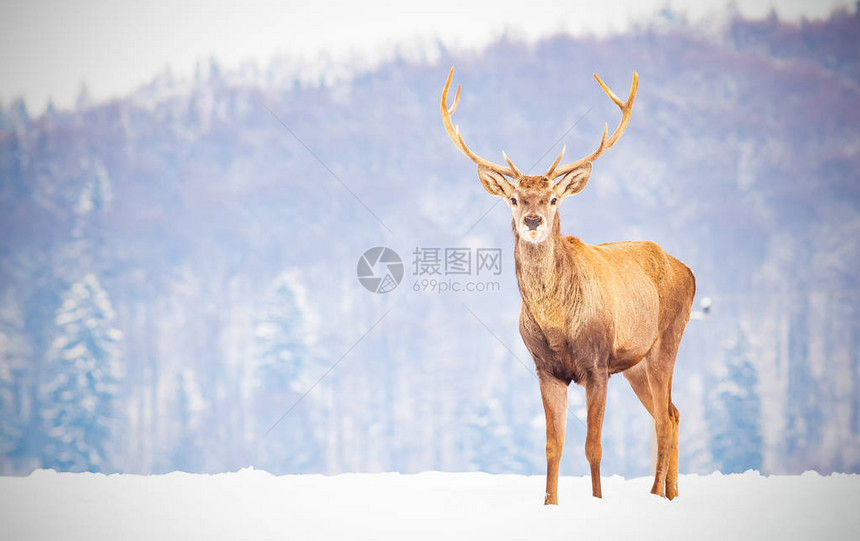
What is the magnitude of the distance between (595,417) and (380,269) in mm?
13764

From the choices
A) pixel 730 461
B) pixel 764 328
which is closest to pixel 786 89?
pixel 764 328

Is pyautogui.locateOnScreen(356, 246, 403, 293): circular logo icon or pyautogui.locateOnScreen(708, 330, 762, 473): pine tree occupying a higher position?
pyautogui.locateOnScreen(356, 246, 403, 293): circular logo icon

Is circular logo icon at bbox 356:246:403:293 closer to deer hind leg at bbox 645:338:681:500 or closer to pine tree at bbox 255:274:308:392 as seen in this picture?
pine tree at bbox 255:274:308:392

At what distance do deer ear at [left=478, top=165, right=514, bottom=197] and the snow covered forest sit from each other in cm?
1124

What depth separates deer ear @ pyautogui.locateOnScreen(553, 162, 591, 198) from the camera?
5727 millimetres

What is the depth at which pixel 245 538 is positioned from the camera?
521 cm

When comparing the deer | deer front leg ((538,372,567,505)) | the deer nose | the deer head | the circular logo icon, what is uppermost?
the circular logo icon

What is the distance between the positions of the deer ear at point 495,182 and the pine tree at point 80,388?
516 inches

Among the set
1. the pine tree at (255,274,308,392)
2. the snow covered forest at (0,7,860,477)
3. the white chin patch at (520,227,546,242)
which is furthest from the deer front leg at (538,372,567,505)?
the pine tree at (255,274,308,392)

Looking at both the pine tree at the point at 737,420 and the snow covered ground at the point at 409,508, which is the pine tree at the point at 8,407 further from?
the pine tree at the point at 737,420

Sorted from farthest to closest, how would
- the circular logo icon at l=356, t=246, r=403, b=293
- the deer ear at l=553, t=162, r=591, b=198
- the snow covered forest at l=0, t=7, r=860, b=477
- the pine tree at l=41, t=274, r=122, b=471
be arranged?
1. the circular logo icon at l=356, t=246, r=403, b=293
2. the snow covered forest at l=0, t=7, r=860, b=477
3. the pine tree at l=41, t=274, r=122, b=471
4. the deer ear at l=553, t=162, r=591, b=198

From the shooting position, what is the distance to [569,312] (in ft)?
18.2

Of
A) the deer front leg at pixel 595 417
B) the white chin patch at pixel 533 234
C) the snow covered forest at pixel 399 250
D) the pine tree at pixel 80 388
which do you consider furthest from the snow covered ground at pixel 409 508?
the pine tree at pixel 80 388

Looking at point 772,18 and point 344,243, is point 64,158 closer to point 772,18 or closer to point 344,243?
point 344,243
